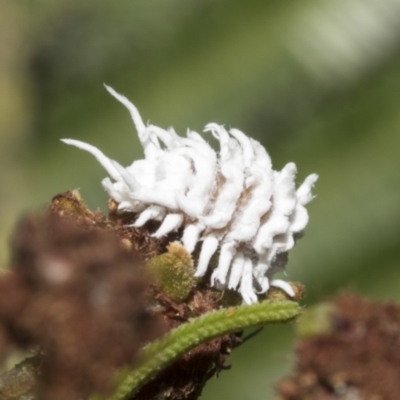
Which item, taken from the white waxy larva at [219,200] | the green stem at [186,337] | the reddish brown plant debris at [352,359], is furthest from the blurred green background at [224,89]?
the reddish brown plant debris at [352,359]

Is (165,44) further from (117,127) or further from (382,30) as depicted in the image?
(382,30)

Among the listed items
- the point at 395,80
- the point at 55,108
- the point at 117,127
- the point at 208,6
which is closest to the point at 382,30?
the point at 395,80

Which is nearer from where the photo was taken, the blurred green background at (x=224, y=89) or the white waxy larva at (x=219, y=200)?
the white waxy larva at (x=219, y=200)

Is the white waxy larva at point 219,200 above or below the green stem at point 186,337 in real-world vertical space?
above

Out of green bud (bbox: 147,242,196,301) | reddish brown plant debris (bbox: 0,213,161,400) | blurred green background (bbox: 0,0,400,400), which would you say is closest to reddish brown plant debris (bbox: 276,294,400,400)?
reddish brown plant debris (bbox: 0,213,161,400)

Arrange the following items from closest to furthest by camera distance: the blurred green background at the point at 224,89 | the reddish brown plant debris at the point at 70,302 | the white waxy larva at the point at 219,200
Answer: the reddish brown plant debris at the point at 70,302, the white waxy larva at the point at 219,200, the blurred green background at the point at 224,89

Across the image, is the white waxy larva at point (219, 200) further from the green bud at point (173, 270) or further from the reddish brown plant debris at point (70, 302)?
the reddish brown plant debris at point (70, 302)
